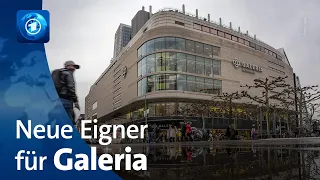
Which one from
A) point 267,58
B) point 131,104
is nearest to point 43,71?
point 131,104

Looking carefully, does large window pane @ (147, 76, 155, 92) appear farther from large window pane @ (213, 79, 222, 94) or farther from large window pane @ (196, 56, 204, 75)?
large window pane @ (213, 79, 222, 94)

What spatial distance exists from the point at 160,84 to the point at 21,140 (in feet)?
160

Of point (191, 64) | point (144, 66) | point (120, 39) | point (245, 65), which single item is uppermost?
point (245, 65)

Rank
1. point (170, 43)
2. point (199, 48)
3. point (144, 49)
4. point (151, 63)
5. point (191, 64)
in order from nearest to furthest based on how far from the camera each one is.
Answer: point (151, 63), point (144, 49), point (170, 43), point (191, 64), point (199, 48)

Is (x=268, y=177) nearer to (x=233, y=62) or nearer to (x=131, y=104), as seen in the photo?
(x=131, y=104)

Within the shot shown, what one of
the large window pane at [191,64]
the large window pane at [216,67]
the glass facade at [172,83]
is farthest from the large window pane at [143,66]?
the large window pane at [216,67]

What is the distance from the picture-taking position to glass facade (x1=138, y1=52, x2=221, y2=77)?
52.9 meters

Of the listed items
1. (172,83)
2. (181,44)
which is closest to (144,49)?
(181,44)

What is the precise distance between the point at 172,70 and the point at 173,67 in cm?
85

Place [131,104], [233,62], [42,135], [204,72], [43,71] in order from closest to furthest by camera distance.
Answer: [42,135] → [43,71] → [131,104] → [204,72] → [233,62]

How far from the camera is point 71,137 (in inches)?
144

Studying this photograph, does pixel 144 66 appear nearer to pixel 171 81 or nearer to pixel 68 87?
pixel 171 81

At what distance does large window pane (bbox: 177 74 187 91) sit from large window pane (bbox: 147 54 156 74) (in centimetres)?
474

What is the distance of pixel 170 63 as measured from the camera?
175 feet
